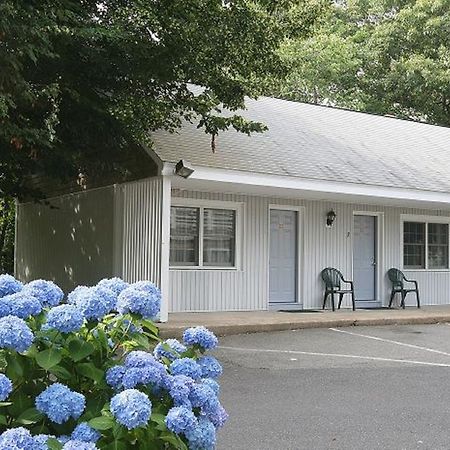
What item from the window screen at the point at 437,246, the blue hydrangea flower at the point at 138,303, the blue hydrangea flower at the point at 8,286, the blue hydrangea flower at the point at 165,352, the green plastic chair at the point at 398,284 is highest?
the window screen at the point at 437,246

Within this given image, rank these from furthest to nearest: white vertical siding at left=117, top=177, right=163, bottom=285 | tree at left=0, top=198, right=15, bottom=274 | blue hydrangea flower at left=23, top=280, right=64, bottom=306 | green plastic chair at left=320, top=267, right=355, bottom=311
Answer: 1. tree at left=0, top=198, right=15, bottom=274
2. green plastic chair at left=320, top=267, right=355, bottom=311
3. white vertical siding at left=117, top=177, right=163, bottom=285
4. blue hydrangea flower at left=23, top=280, right=64, bottom=306

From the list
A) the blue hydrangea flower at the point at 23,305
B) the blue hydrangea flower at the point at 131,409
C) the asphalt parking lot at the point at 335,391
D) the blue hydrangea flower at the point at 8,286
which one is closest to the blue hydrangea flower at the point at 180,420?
the blue hydrangea flower at the point at 131,409

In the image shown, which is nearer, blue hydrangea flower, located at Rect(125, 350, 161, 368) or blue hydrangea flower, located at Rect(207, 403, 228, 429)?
blue hydrangea flower, located at Rect(125, 350, 161, 368)

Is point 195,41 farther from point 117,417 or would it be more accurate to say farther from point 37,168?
point 117,417

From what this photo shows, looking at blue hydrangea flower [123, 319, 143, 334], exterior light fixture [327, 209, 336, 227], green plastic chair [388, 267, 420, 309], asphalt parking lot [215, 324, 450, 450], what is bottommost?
asphalt parking lot [215, 324, 450, 450]

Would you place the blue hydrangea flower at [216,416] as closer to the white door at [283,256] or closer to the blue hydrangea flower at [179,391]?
the blue hydrangea flower at [179,391]

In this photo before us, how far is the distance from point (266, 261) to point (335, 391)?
24.0ft

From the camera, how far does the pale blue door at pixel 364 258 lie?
52.3 feet

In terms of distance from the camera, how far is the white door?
1465 centimetres

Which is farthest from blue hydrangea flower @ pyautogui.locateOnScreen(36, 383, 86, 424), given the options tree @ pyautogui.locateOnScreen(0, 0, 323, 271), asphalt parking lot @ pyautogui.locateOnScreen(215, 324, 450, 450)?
tree @ pyautogui.locateOnScreen(0, 0, 323, 271)

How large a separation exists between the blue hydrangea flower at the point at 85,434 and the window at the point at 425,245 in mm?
15299

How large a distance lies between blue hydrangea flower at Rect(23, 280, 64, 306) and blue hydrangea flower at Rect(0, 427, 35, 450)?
28.7 inches

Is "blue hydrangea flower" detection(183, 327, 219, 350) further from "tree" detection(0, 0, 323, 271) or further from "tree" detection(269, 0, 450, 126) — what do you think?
"tree" detection(269, 0, 450, 126)

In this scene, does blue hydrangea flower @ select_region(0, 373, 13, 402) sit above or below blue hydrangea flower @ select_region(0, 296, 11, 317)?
below
